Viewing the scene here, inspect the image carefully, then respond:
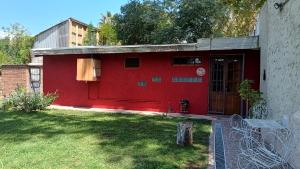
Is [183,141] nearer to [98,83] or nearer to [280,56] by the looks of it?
[280,56]

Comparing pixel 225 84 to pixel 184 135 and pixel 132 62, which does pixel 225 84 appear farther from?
pixel 184 135

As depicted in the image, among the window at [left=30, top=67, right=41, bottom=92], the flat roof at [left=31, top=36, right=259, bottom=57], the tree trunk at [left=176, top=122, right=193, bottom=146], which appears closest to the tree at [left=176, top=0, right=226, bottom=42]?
the window at [left=30, top=67, right=41, bottom=92]

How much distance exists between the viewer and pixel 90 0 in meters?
36.5

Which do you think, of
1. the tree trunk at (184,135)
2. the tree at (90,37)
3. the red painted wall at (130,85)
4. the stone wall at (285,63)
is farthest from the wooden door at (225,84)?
the tree at (90,37)

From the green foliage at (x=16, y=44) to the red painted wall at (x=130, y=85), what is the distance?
24.9 meters

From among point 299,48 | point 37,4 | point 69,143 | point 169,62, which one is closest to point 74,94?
point 169,62

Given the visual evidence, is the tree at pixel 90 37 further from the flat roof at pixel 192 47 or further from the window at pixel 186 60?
the window at pixel 186 60

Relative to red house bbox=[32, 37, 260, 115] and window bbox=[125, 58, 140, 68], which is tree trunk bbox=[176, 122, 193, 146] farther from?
window bbox=[125, 58, 140, 68]

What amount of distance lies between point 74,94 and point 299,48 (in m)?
11.4

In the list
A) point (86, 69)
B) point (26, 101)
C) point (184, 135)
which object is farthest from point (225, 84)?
point (26, 101)

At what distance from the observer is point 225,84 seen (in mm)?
12648

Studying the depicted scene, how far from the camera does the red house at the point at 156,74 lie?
1230 cm

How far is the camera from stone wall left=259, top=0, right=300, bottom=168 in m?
5.37

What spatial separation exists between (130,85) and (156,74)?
1268 mm
